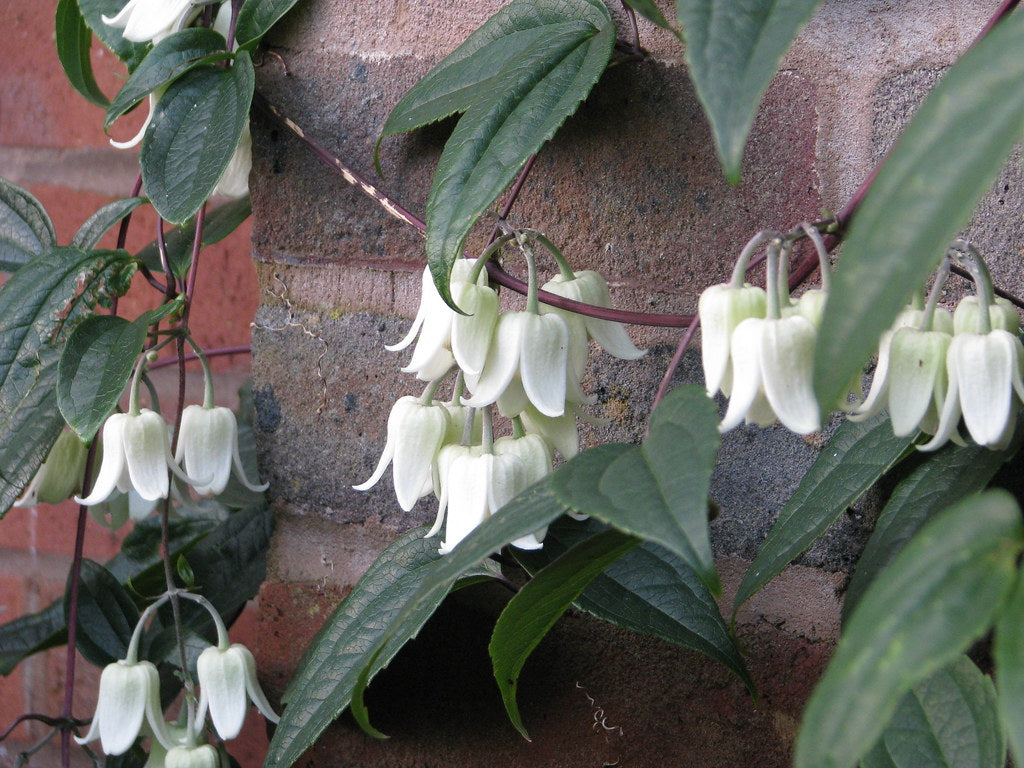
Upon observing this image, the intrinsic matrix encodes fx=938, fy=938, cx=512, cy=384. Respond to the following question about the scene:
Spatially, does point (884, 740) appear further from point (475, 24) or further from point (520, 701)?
point (475, 24)

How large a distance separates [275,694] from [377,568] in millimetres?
223

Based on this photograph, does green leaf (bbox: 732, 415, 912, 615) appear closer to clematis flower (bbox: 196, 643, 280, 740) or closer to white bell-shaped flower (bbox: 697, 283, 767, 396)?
A: white bell-shaped flower (bbox: 697, 283, 767, 396)

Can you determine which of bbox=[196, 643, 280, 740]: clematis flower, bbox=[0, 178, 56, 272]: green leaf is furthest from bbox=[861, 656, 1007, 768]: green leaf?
bbox=[0, 178, 56, 272]: green leaf

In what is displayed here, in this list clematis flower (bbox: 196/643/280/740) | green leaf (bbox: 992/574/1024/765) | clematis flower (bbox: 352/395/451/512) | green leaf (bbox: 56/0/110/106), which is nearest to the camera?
green leaf (bbox: 992/574/1024/765)

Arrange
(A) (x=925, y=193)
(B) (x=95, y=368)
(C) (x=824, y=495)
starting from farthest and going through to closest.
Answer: (B) (x=95, y=368) → (C) (x=824, y=495) → (A) (x=925, y=193)

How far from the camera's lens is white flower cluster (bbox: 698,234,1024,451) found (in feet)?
1.06

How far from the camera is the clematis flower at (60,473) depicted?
0.62m

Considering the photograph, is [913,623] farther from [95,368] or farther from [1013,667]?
[95,368]

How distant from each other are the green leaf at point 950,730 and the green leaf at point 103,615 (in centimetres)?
49

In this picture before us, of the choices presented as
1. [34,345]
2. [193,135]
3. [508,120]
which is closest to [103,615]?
[34,345]

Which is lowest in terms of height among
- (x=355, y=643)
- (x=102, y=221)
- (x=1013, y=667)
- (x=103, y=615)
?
(x=103, y=615)

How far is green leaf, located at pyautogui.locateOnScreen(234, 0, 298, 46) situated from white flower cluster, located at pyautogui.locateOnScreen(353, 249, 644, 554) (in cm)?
25

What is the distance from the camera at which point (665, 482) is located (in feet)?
0.92

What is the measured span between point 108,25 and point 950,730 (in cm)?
60
